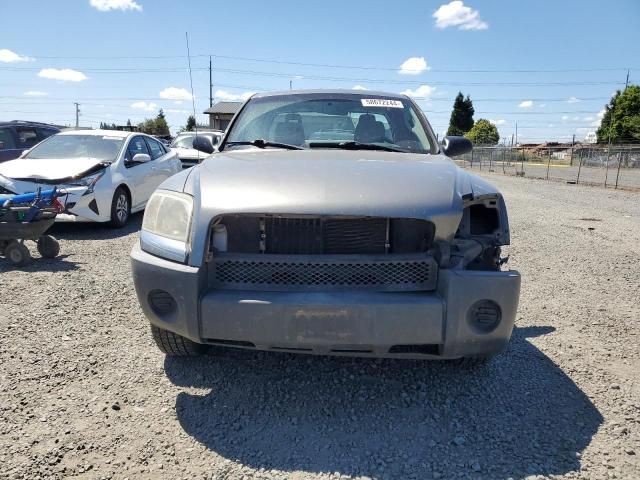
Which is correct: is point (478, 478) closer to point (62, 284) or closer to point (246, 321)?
point (246, 321)

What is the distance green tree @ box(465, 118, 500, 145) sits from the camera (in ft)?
210

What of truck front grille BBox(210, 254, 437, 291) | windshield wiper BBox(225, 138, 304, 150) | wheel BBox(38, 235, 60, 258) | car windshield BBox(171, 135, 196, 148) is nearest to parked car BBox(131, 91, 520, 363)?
truck front grille BBox(210, 254, 437, 291)

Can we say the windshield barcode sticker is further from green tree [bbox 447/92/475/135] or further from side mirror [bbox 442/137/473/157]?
green tree [bbox 447/92/475/135]

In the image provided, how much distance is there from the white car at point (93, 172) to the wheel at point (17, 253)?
0.87 m

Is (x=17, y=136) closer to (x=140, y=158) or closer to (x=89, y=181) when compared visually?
(x=140, y=158)

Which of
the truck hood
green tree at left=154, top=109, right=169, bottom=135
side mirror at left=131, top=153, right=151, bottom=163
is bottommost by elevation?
the truck hood

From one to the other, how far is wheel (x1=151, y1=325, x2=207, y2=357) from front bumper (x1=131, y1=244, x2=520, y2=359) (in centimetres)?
44

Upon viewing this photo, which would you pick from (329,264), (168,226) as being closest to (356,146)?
(329,264)

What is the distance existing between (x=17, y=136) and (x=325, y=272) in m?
10.4

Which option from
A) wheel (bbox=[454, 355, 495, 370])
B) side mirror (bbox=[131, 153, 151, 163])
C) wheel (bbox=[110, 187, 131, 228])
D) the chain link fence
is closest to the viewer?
wheel (bbox=[454, 355, 495, 370])

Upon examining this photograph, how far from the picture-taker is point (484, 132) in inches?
2571

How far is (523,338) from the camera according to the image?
11.7ft

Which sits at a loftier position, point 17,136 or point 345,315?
point 17,136

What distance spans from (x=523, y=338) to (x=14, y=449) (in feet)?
10.6
